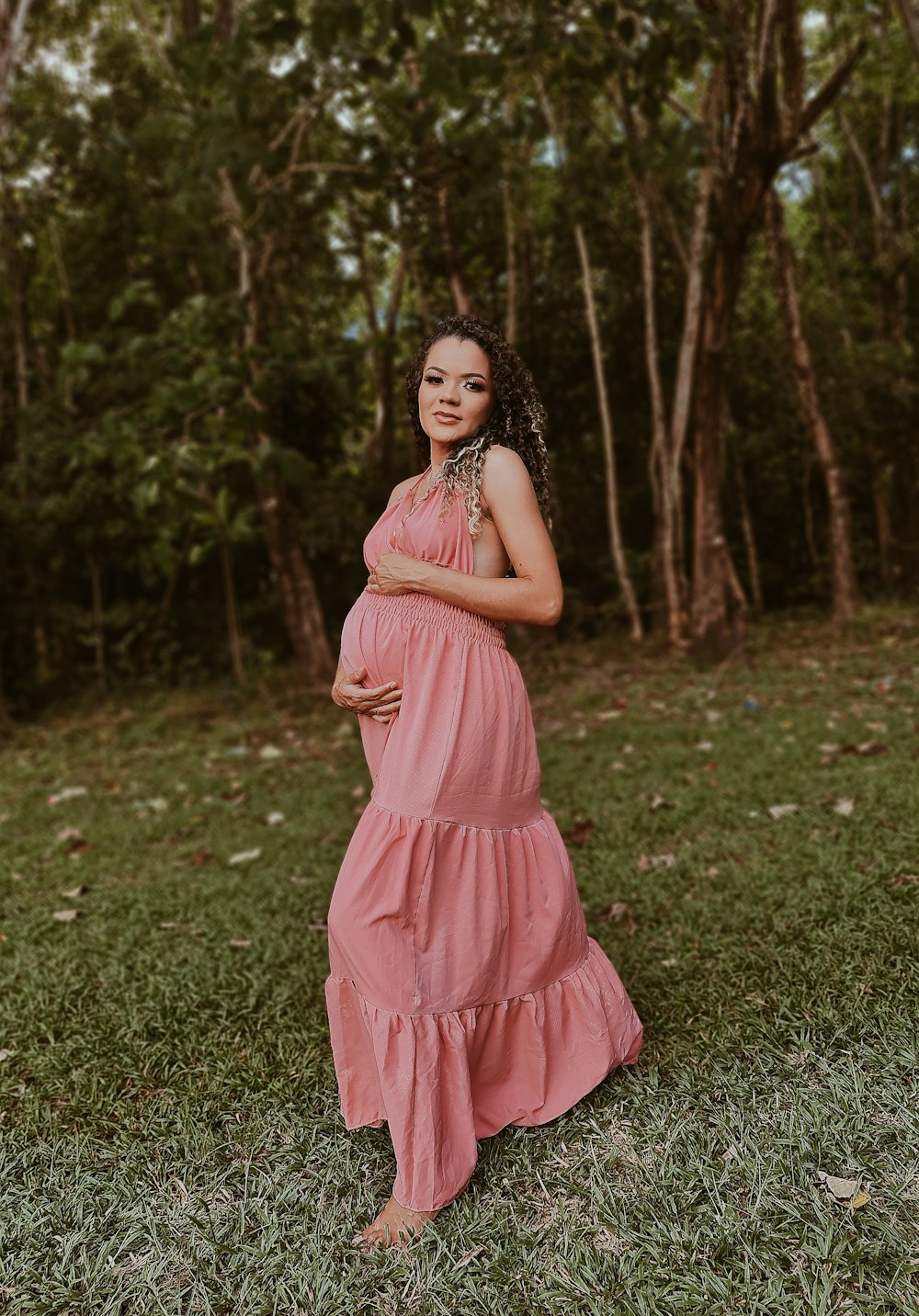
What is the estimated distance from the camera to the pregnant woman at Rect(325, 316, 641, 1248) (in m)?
2.07

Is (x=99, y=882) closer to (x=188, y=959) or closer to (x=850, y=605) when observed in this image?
(x=188, y=959)

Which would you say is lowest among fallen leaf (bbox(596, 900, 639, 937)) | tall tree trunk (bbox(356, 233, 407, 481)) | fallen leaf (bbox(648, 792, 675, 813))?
fallen leaf (bbox(648, 792, 675, 813))

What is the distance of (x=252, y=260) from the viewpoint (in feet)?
30.2

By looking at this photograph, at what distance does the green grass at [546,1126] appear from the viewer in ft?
6.08

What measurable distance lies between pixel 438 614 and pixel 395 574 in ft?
0.45

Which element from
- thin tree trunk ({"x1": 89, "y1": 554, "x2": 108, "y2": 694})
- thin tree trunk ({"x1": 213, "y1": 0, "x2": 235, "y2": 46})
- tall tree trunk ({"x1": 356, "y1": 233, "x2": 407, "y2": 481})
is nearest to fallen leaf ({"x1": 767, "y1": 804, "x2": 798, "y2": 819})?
tall tree trunk ({"x1": 356, "y1": 233, "x2": 407, "y2": 481})

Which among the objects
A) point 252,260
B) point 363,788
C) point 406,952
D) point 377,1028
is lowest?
point 363,788

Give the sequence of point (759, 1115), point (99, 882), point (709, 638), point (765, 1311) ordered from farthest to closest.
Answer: point (709, 638)
point (99, 882)
point (759, 1115)
point (765, 1311)

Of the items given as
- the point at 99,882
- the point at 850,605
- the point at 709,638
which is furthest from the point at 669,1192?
the point at 850,605

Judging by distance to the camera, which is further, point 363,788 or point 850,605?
point 850,605

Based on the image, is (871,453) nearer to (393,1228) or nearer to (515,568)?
(515,568)

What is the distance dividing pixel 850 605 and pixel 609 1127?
31.8ft

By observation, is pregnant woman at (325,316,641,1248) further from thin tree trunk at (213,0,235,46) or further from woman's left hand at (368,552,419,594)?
thin tree trunk at (213,0,235,46)

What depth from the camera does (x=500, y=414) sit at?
229 centimetres
